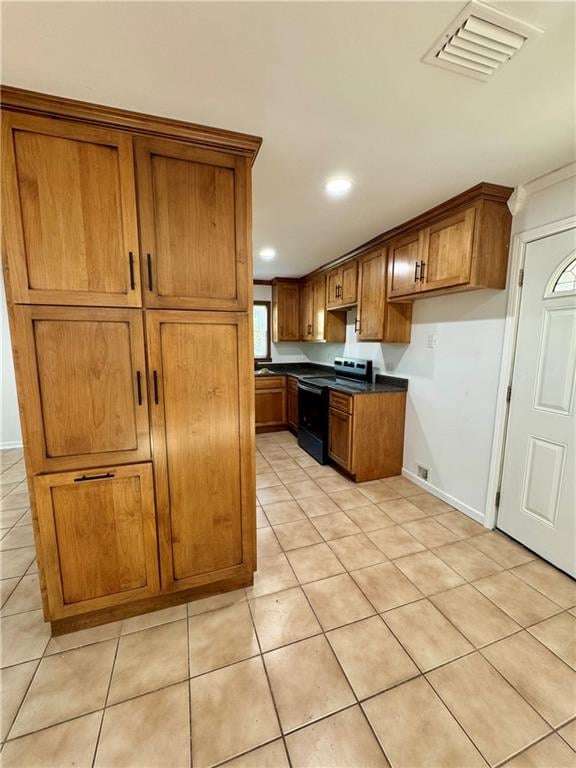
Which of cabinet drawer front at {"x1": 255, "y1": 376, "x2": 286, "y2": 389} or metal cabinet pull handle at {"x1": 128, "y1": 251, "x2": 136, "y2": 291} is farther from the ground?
metal cabinet pull handle at {"x1": 128, "y1": 251, "x2": 136, "y2": 291}

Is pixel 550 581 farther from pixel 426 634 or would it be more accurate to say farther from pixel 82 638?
pixel 82 638

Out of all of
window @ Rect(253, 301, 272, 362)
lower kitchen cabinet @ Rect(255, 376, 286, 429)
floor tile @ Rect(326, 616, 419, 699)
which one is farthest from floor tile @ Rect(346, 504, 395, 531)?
window @ Rect(253, 301, 272, 362)

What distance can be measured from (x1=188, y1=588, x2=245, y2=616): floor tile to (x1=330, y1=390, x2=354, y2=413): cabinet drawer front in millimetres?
Result: 1823

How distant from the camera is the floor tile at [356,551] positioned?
2.06 meters

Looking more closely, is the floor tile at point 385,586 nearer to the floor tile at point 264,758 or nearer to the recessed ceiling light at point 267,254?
the floor tile at point 264,758

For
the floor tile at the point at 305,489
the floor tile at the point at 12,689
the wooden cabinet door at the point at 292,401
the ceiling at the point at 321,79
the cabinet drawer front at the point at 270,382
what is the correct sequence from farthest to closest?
the cabinet drawer front at the point at 270,382
the wooden cabinet door at the point at 292,401
the floor tile at the point at 305,489
the floor tile at the point at 12,689
the ceiling at the point at 321,79

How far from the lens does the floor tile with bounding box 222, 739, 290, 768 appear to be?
107cm

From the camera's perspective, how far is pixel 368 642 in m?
1.52

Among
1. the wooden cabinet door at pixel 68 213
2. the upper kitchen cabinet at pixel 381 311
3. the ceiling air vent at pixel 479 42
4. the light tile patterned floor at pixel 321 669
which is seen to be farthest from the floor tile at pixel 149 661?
the upper kitchen cabinet at pixel 381 311

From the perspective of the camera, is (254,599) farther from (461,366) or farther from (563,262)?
(563,262)

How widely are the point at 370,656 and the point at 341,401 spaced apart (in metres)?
2.10

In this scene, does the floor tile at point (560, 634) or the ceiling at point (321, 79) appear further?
the floor tile at point (560, 634)

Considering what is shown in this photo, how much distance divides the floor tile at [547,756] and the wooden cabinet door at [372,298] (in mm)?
2624

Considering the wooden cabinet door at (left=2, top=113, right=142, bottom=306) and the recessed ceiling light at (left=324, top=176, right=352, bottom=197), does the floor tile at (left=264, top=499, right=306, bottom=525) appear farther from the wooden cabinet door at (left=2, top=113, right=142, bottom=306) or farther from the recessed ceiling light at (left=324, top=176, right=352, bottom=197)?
the recessed ceiling light at (left=324, top=176, right=352, bottom=197)
